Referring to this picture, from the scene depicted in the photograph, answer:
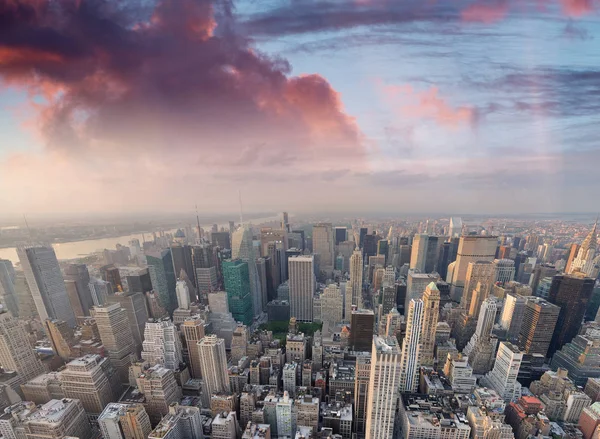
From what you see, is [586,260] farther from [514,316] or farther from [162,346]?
[162,346]

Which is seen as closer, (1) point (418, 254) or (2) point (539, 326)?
(2) point (539, 326)

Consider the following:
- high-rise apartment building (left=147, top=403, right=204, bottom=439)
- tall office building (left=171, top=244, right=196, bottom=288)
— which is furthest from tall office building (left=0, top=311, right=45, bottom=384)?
tall office building (left=171, top=244, right=196, bottom=288)

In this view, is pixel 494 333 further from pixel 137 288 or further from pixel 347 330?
pixel 137 288

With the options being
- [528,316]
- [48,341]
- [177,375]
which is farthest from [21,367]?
[528,316]

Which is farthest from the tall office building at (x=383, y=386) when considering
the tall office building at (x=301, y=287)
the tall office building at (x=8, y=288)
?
the tall office building at (x=8, y=288)

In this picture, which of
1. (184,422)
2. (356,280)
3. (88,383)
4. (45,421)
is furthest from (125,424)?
(356,280)

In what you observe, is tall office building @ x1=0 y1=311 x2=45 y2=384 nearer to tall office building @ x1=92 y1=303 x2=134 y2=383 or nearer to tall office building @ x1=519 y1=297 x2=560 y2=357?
tall office building @ x1=92 y1=303 x2=134 y2=383

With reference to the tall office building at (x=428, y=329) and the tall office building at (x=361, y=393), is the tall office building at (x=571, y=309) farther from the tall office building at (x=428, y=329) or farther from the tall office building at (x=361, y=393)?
the tall office building at (x=361, y=393)

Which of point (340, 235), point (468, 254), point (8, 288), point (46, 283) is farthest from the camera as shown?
point (340, 235)
